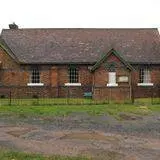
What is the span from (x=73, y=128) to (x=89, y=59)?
899 inches

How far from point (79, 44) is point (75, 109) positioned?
17796mm

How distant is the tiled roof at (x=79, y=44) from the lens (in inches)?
1718

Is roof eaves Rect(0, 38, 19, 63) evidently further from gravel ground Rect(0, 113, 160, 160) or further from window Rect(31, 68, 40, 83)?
gravel ground Rect(0, 113, 160, 160)

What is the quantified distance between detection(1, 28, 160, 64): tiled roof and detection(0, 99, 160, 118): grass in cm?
1282

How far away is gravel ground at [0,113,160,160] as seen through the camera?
49.9 ft

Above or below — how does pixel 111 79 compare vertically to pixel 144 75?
below

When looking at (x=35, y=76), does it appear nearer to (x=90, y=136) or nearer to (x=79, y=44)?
(x=79, y=44)

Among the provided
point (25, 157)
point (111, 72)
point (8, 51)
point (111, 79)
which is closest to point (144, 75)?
point (111, 72)

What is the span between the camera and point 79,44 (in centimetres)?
4572

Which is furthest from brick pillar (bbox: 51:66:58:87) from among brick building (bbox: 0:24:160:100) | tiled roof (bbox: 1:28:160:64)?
tiled roof (bbox: 1:28:160:64)

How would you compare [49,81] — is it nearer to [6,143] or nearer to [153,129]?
[153,129]

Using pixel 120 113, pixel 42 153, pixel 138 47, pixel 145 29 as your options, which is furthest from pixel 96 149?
pixel 145 29

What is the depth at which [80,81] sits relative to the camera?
43.2 metres

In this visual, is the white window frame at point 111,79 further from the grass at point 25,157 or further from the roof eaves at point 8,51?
the grass at point 25,157
